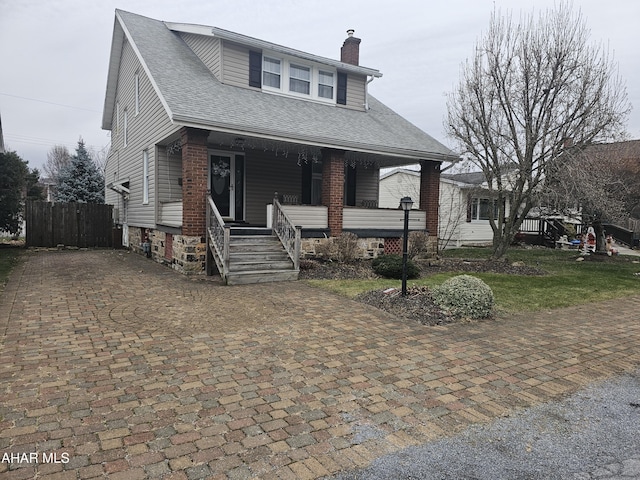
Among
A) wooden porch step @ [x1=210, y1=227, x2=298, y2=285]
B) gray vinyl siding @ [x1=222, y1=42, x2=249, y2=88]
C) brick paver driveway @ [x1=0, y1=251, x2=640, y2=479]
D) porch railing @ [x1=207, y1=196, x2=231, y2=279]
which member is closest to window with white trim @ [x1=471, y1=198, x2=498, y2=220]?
gray vinyl siding @ [x1=222, y1=42, x2=249, y2=88]

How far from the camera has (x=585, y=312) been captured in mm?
7383

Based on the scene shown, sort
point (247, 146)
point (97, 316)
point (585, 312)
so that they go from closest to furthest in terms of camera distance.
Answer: point (97, 316)
point (585, 312)
point (247, 146)

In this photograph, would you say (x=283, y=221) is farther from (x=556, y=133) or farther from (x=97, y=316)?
(x=556, y=133)

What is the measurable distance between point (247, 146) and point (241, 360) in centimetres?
967

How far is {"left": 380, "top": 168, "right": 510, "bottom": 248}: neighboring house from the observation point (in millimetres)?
20859

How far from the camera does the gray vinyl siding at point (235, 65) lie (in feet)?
42.7

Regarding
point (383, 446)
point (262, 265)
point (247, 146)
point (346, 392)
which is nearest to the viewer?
point (383, 446)

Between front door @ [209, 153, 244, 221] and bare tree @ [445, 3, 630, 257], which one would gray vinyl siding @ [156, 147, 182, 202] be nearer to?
front door @ [209, 153, 244, 221]

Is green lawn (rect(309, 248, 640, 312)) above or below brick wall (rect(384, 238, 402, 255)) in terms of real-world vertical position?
below

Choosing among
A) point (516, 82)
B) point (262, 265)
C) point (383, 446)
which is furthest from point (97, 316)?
point (516, 82)

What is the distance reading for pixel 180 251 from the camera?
34.7 ft

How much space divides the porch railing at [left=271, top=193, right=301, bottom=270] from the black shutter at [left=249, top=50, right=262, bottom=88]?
5017mm

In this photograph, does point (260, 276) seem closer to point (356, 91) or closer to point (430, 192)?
point (430, 192)

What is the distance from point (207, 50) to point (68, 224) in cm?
982
